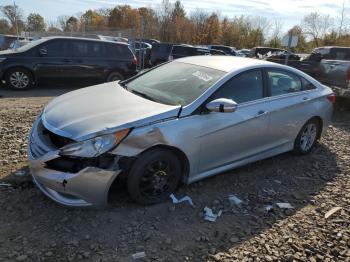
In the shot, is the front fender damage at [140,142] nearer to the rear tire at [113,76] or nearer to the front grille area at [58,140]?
the front grille area at [58,140]

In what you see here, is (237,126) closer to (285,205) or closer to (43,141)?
(285,205)

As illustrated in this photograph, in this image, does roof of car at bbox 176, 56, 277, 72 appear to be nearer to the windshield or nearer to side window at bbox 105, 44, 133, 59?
the windshield

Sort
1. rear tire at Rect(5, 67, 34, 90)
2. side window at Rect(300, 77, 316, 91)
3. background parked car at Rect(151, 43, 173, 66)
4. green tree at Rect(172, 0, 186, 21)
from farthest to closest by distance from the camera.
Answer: green tree at Rect(172, 0, 186, 21) → background parked car at Rect(151, 43, 173, 66) → rear tire at Rect(5, 67, 34, 90) → side window at Rect(300, 77, 316, 91)

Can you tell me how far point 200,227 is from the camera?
3.79 metres

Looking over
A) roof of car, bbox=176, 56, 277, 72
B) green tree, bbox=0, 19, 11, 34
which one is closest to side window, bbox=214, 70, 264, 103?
roof of car, bbox=176, 56, 277, 72

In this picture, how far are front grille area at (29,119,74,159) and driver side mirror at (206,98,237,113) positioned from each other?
60.9 inches

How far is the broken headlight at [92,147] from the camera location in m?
3.54

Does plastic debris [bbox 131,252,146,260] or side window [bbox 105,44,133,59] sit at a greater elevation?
side window [bbox 105,44,133,59]

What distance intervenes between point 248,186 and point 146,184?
1491 millimetres

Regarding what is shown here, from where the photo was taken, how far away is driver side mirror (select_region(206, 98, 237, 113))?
414cm

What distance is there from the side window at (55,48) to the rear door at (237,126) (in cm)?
768

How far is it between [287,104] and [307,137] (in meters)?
0.98

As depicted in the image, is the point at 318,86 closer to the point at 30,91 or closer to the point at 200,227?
the point at 200,227

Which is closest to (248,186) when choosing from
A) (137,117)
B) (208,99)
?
(208,99)
